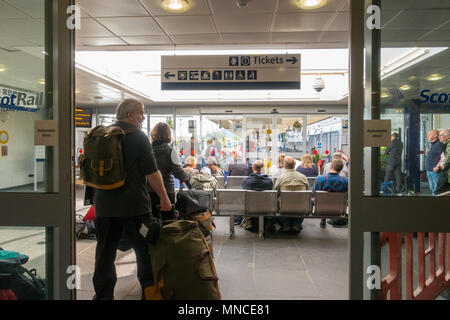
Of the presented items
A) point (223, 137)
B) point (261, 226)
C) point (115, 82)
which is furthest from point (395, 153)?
point (223, 137)

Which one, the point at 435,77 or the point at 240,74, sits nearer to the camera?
the point at 435,77

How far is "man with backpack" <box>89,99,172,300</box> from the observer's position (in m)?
2.22

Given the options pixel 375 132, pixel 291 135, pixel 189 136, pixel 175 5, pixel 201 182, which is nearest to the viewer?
pixel 375 132

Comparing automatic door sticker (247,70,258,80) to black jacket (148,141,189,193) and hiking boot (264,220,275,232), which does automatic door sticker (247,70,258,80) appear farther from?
hiking boot (264,220,275,232)

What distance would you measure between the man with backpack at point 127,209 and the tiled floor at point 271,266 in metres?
0.64

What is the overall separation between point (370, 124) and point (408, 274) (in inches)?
46.3

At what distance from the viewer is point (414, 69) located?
2.03 meters

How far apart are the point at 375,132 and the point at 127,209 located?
6.00 feet

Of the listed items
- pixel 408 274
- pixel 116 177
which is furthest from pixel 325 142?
pixel 116 177

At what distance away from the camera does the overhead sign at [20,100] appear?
209 centimetres

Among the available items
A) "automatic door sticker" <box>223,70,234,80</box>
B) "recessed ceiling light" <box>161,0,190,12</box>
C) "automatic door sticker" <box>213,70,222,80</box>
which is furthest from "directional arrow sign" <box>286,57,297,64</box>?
"recessed ceiling light" <box>161,0,190,12</box>

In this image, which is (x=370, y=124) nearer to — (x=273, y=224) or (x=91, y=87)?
(x=273, y=224)

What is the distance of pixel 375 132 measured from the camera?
6.30 ft

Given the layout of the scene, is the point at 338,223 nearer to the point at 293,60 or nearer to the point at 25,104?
the point at 293,60
